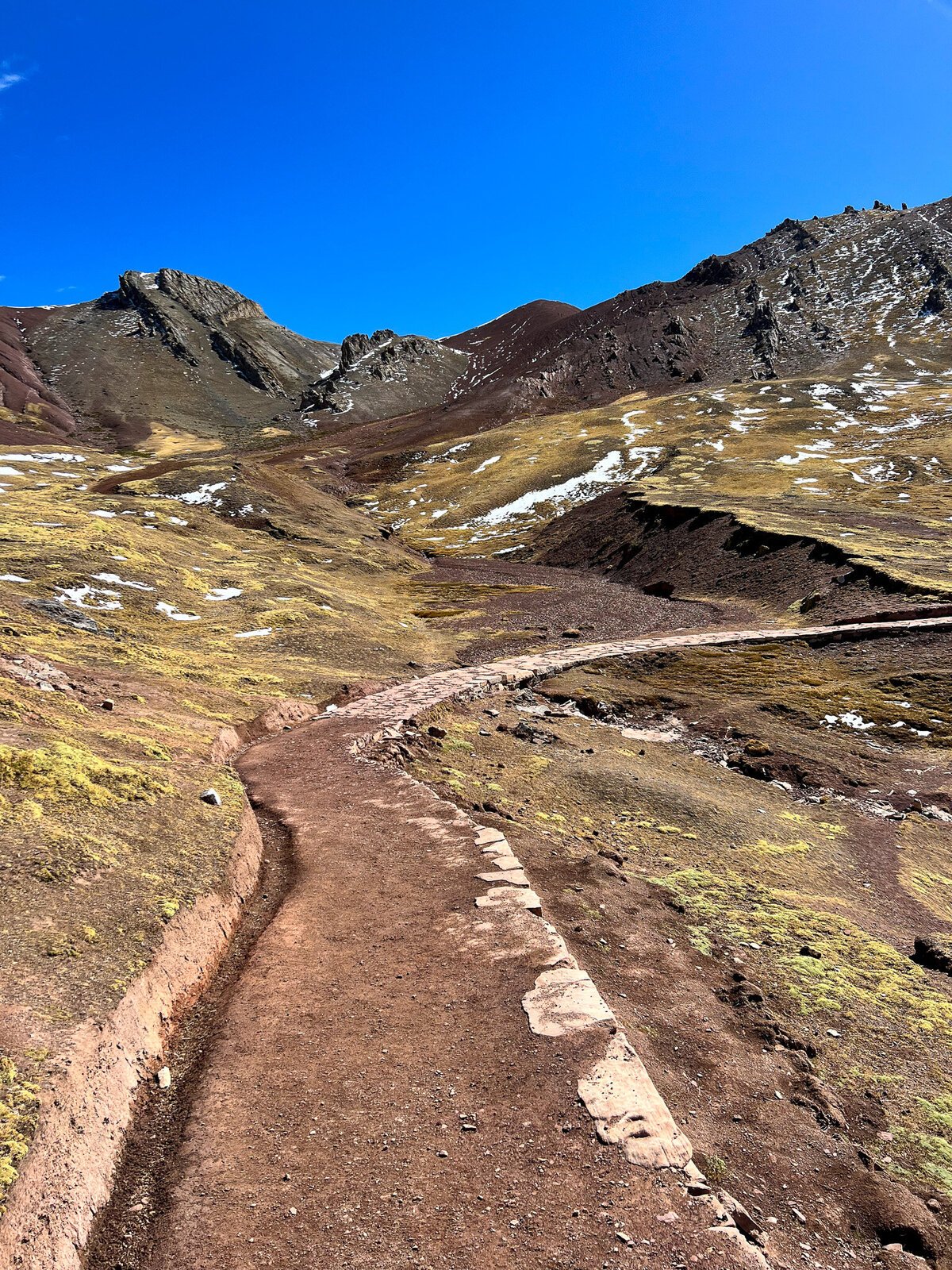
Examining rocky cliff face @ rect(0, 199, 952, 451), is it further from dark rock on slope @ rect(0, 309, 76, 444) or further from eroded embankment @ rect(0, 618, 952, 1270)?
eroded embankment @ rect(0, 618, 952, 1270)

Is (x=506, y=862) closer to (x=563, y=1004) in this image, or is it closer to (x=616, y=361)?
(x=563, y=1004)

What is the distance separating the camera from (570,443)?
107 meters

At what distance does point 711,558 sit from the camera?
176 feet

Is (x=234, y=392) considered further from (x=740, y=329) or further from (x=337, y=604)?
(x=337, y=604)

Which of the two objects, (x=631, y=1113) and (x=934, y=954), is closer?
(x=631, y=1113)

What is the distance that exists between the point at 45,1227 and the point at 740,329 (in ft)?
645

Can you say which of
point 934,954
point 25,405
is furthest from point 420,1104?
point 25,405

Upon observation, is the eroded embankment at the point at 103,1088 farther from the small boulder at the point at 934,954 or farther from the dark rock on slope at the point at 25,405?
the dark rock on slope at the point at 25,405

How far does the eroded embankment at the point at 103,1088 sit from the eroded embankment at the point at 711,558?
3698cm

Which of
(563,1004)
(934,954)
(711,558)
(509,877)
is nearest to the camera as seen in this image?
(563,1004)

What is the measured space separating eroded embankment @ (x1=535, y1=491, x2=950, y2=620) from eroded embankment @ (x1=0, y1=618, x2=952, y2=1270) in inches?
1456

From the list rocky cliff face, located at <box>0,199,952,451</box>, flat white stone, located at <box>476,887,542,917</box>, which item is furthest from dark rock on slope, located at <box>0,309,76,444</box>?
flat white stone, located at <box>476,887,542,917</box>

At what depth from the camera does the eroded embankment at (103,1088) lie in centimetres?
547

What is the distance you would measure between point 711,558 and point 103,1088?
5315cm
